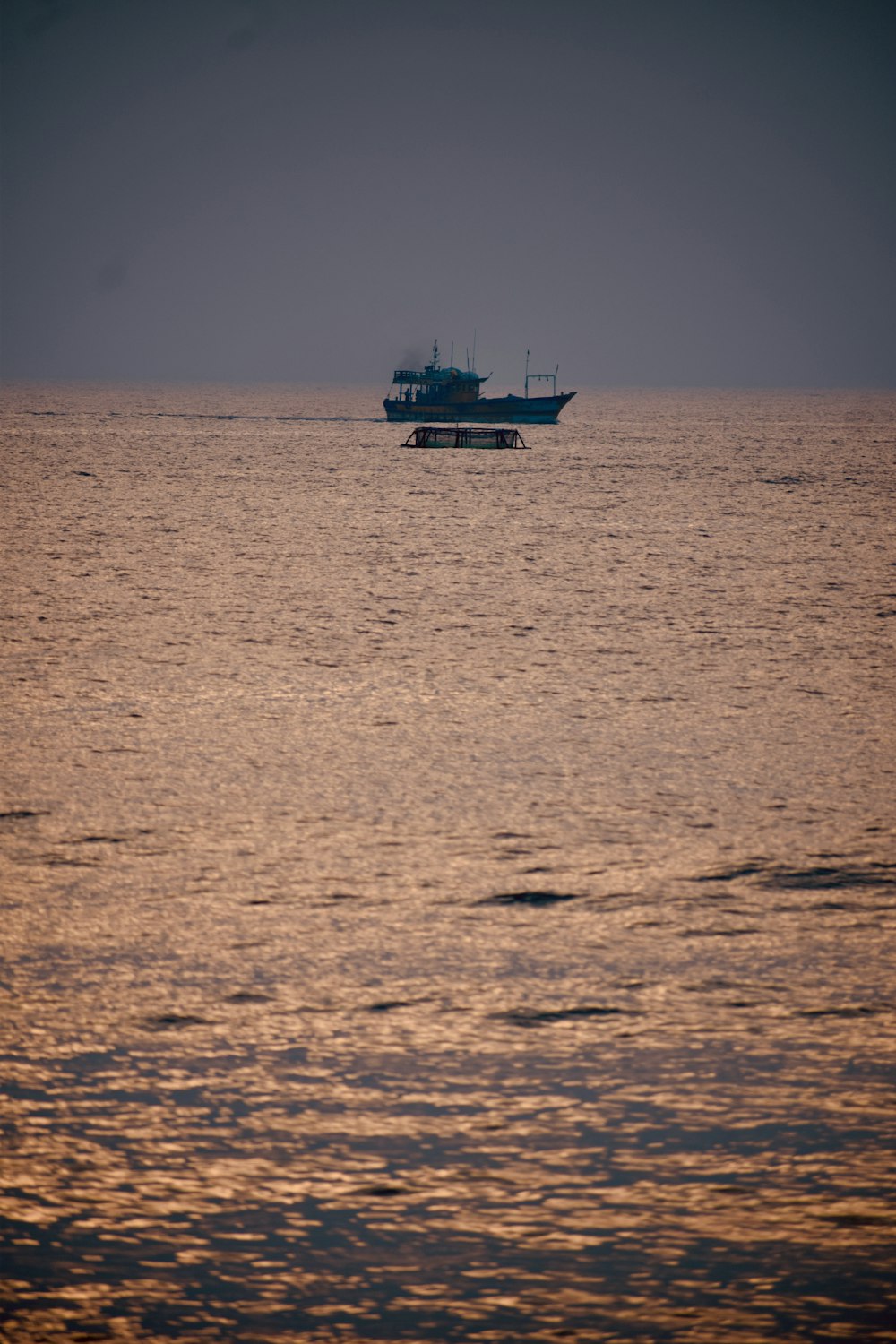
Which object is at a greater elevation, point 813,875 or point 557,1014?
point 813,875

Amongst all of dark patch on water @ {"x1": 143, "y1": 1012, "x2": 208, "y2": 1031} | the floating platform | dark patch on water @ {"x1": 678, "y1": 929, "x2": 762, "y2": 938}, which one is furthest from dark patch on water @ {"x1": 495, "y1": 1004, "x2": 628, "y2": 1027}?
the floating platform

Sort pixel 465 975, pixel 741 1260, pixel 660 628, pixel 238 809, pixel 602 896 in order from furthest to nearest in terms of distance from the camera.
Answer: pixel 660 628, pixel 238 809, pixel 602 896, pixel 465 975, pixel 741 1260

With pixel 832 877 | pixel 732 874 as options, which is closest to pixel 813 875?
pixel 832 877

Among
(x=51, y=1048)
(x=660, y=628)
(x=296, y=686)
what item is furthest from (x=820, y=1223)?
(x=660, y=628)

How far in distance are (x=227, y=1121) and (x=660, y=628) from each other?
349 inches

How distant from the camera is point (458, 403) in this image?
3206 inches

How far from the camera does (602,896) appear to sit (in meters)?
5.38

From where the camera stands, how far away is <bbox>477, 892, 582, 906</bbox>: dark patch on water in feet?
17.4

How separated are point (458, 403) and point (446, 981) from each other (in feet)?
258

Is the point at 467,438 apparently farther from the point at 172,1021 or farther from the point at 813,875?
the point at 172,1021

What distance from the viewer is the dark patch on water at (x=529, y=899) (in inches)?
208

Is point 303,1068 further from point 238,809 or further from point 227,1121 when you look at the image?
point 238,809

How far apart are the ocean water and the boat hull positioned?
70.2 metres

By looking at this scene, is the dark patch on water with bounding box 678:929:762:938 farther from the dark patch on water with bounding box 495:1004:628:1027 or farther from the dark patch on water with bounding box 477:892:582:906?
the dark patch on water with bounding box 495:1004:628:1027
